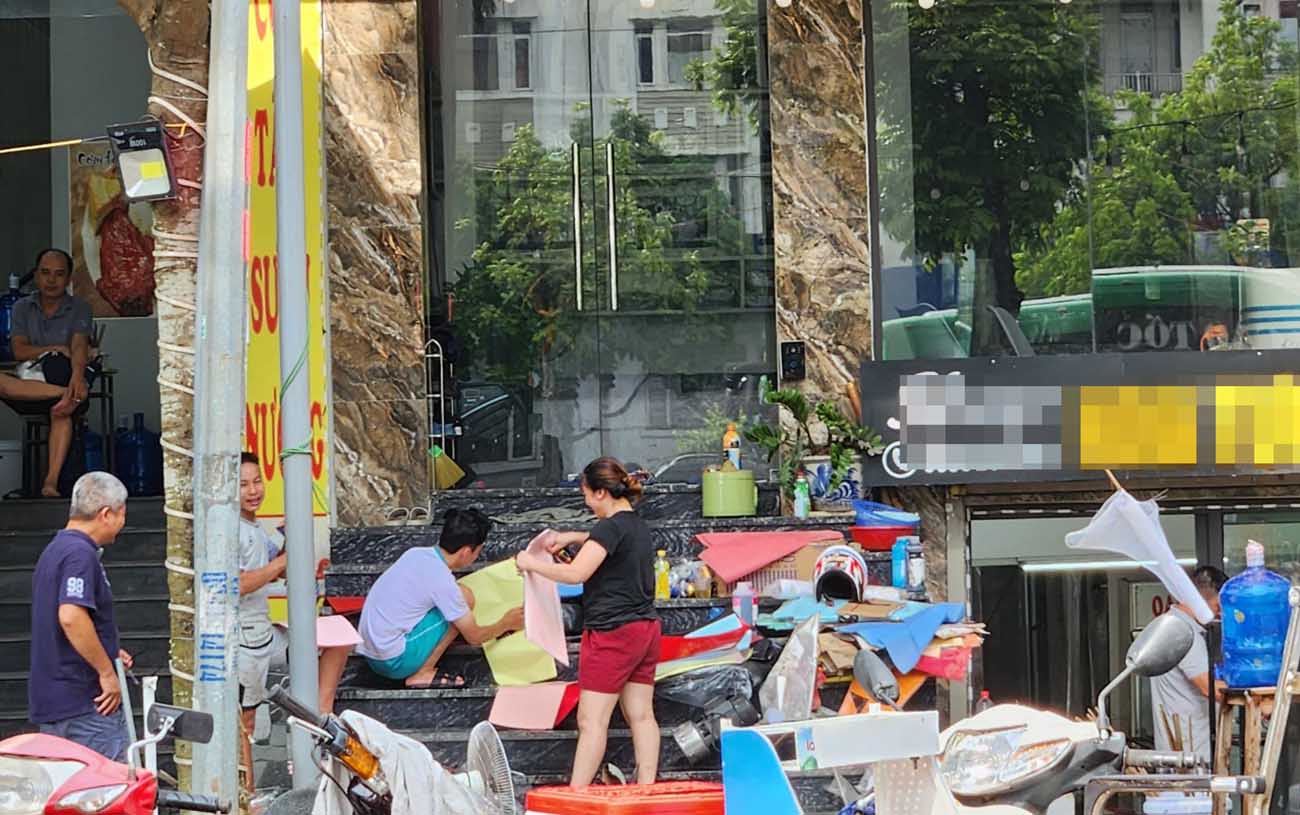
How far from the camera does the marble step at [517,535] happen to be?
11344 mm

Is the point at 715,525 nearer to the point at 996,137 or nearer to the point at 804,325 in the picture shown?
the point at 804,325

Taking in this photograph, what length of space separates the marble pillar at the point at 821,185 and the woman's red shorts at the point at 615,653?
387 cm

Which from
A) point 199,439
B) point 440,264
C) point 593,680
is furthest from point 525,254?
point 199,439

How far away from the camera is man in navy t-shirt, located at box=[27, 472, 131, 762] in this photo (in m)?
7.56

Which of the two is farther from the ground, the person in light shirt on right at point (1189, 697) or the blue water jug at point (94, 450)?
the blue water jug at point (94, 450)

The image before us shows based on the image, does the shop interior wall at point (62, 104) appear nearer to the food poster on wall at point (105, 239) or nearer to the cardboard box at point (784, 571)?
the food poster on wall at point (105, 239)

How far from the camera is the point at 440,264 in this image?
1281cm

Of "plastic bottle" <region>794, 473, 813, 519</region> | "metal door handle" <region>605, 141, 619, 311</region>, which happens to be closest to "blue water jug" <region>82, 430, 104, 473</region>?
"metal door handle" <region>605, 141, 619, 311</region>

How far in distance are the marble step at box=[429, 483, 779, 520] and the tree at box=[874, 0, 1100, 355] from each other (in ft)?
7.13

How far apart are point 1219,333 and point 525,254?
482cm

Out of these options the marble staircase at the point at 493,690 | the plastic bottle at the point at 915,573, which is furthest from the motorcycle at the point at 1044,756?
the plastic bottle at the point at 915,573

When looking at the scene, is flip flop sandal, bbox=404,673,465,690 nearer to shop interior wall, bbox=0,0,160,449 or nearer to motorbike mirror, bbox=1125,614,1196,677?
motorbike mirror, bbox=1125,614,1196,677

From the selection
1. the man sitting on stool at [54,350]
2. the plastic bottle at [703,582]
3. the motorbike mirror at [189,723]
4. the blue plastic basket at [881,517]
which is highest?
the man sitting on stool at [54,350]

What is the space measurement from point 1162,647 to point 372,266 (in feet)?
24.8
